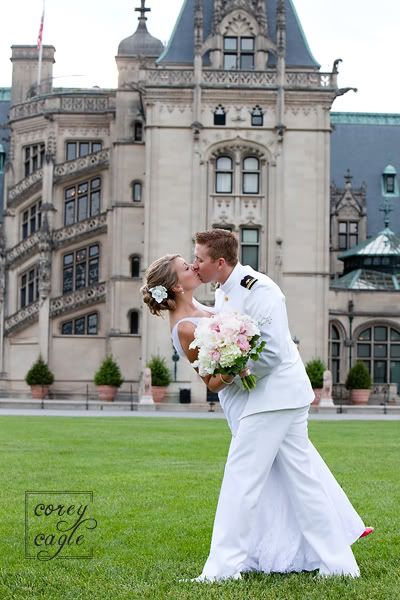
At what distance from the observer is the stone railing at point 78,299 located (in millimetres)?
52688

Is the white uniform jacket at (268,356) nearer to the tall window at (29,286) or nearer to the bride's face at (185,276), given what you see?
the bride's face at (185,276)

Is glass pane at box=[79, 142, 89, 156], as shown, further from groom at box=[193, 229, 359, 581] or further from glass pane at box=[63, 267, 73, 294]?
groom at box=[193, 229, 359, 581]

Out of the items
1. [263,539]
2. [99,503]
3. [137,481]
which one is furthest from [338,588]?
[137,481]

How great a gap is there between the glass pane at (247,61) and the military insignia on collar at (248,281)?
4335cm

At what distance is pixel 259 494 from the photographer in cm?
796

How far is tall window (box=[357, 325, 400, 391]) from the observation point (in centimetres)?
5119

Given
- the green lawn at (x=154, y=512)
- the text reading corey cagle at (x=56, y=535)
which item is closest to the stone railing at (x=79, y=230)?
the green lawn at (x=154, y=512)

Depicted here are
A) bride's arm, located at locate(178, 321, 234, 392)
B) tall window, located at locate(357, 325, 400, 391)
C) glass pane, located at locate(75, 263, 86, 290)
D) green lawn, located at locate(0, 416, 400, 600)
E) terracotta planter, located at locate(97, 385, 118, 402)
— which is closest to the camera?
green lawn, located at locate(0, 416, 400, 600)

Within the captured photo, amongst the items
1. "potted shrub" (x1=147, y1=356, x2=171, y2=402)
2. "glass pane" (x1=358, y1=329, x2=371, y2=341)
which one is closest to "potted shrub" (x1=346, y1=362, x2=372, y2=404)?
"glass pane" (x1=358, y1=329, x2=371, y2=341)

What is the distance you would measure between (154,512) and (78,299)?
137 ft

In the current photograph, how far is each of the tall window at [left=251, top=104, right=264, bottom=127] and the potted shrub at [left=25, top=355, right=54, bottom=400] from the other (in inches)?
556

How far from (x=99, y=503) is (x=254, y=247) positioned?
125 ft

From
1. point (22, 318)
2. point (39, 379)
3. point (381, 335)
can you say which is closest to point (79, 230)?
point (22, 318)

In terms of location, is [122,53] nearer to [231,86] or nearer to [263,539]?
[231,86]
